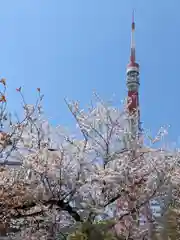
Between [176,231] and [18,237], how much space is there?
291cm

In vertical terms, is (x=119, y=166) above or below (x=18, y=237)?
above

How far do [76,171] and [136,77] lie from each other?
24635 millimetres

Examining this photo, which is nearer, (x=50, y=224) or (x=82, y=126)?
(x=50, y=224)

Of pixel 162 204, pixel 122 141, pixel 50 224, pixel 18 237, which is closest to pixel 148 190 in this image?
pixel 162 204

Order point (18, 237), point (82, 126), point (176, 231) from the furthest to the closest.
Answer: point (82, 126), point (18, 237), point (176, 231)

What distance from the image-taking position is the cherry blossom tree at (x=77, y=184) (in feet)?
17.9

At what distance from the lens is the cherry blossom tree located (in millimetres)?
5449

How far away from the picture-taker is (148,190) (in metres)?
5.77

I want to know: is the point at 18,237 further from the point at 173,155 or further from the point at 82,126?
the point at 173,155

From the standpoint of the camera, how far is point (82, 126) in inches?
270

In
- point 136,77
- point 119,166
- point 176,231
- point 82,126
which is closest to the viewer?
point 176,231

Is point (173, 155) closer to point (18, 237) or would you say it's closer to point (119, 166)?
point (119, 166)

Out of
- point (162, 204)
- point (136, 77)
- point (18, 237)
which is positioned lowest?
point (18, 237)

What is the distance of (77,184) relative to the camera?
5.58 m
